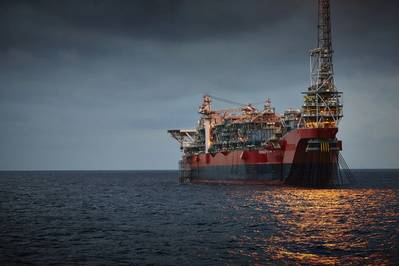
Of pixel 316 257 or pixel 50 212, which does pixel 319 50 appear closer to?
pixel 50 212

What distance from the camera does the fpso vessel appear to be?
244ft

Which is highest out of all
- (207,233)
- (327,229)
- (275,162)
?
(275,162)

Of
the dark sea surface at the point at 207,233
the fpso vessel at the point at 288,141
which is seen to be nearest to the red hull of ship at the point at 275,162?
the fpso vessel at the point at 288,141

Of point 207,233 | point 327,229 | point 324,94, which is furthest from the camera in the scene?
point 324,94

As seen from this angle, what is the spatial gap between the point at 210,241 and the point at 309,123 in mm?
44249

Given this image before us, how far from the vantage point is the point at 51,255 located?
1238 inches

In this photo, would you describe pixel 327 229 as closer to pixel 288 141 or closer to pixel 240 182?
pixel 288 141

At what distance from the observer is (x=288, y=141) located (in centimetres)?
7769

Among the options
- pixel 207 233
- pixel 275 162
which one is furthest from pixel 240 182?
pixel 207 233

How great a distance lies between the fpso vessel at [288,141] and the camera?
2928 inches

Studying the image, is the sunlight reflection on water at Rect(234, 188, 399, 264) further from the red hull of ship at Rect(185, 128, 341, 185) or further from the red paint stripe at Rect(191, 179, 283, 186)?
the red paint stripe at Rect(191, 179, 283, 186)

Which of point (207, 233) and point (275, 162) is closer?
point (207, 233)

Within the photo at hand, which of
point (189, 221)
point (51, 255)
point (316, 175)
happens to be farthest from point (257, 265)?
point (316, 175)

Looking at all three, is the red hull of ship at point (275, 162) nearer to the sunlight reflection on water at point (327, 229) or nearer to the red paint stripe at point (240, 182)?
the red paint stripe at point (240, 182)
